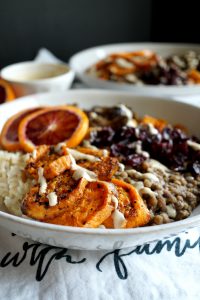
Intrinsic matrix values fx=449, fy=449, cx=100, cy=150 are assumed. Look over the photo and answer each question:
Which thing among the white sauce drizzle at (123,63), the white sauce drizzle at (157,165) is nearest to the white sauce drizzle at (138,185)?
the white sauce drizzle at (157,165)

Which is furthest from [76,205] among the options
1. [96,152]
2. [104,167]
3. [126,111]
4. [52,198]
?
[126,111]

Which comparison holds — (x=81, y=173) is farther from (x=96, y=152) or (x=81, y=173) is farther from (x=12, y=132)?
(x=12, y=132)

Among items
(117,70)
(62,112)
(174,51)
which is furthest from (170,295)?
(174,51)

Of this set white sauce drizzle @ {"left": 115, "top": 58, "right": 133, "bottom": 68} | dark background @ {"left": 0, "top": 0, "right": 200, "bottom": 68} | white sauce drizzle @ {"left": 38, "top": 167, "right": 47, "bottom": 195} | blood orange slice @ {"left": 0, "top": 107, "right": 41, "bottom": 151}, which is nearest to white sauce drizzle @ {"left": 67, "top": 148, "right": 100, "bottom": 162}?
white sauce drizzle @ {"left": 38, "top": 167, "right": 47, "bottom": 195}

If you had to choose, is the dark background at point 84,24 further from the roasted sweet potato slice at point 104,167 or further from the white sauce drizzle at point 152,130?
the roasted sweet potato slice at point 104,167

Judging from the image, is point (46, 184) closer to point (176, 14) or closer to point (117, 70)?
point (117, 70)
